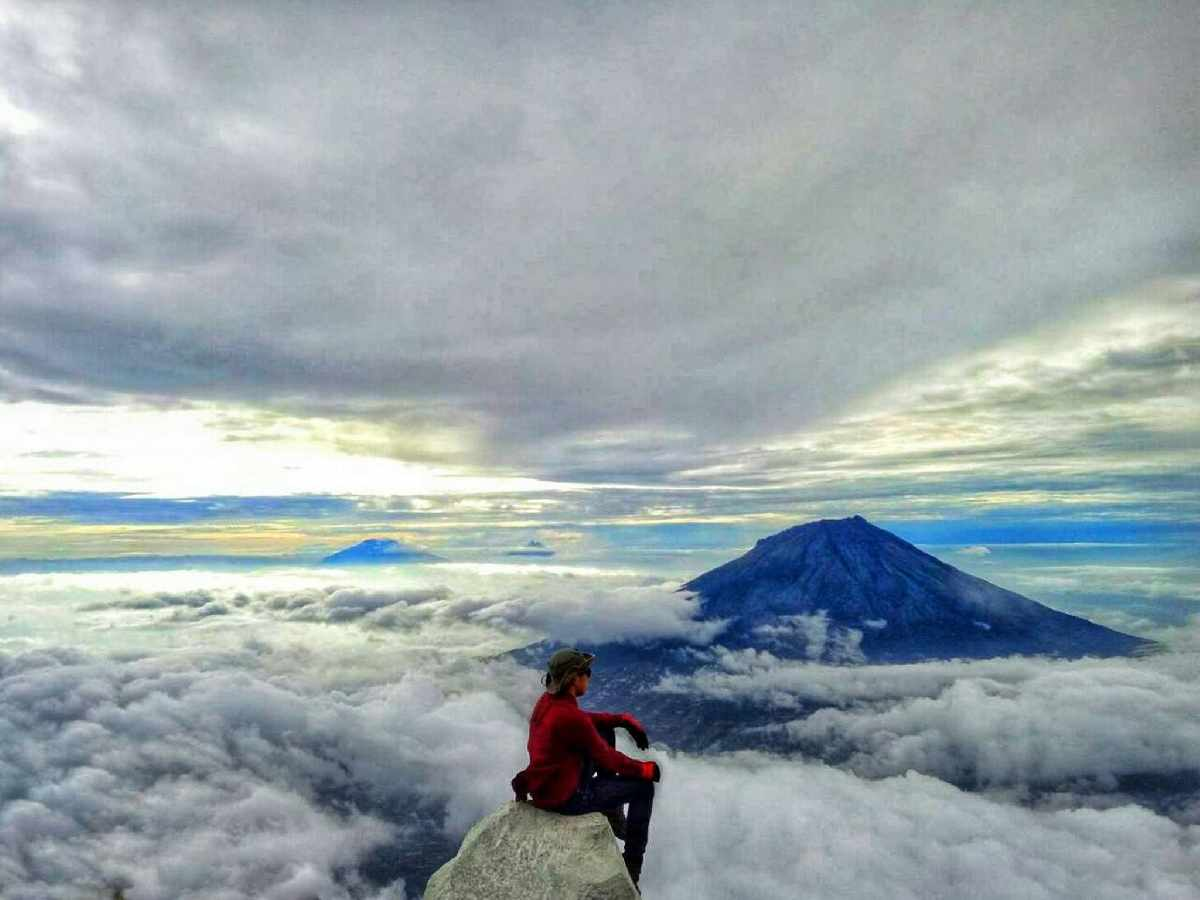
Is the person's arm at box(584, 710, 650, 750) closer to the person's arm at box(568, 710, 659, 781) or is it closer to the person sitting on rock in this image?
the person sitting on rock

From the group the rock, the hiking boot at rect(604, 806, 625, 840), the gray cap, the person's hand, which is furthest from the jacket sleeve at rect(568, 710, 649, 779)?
the hiking boot at rect(604, 806, 625, 840)

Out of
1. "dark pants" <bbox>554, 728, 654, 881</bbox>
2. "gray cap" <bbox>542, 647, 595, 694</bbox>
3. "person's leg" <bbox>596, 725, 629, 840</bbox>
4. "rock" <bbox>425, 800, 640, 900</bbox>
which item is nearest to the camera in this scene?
"rock" <bbox>425, 800, 640, 900</bbox>

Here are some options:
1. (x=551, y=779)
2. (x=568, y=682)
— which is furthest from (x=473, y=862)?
(x=568, y=682)

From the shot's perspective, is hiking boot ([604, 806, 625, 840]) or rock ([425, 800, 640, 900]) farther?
hiking boot ([604, 806, 625, 840])

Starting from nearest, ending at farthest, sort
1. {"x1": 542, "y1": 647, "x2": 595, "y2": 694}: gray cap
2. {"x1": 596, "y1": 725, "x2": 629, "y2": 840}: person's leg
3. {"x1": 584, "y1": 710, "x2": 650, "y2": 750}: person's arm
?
1. {"x1": 542, "y1": 647, "x2": 595, "y2": 694}: gray cap
2. {"x1": 584, "y1": 710, "x2": 650, "y2": 750}: person's arm
3. {"x1": 596, "y1": 725, "x2": 629, "y2": 840}: person's leg

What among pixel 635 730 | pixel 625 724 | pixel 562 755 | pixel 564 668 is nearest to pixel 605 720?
pixel 625 724

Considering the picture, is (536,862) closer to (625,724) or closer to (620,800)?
(620,800)

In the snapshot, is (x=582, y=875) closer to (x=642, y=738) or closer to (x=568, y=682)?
(x=642, y=738)

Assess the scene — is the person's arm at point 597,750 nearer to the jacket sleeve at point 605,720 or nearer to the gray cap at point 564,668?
the gray cap at point 564,668

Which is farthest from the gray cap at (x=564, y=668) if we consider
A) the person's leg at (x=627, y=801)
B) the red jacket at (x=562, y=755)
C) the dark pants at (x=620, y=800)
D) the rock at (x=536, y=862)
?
the rock at (x=536, y=862)
